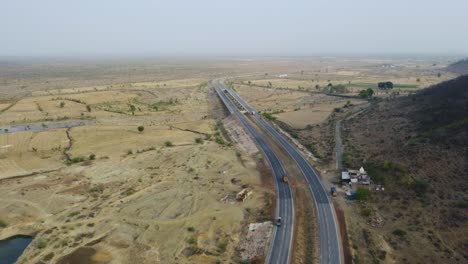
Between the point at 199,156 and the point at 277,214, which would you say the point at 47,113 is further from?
the point at 277,214

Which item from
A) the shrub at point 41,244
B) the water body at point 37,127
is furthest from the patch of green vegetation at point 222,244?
Answer: the water body at point 37,127

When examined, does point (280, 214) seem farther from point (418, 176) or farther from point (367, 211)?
point (418, 176)

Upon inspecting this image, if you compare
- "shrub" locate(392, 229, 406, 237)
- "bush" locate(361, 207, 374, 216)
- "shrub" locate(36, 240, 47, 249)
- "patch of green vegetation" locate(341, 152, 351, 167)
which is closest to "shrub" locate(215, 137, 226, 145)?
"patch of green vegetation" locate(341, 152, 351, 167)

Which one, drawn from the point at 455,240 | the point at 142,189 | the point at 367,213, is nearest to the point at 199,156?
the point at 142,189

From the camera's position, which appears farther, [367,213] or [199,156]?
[199,156]

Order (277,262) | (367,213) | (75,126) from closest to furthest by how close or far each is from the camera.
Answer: (277,262) → (367,213) → (75,126)

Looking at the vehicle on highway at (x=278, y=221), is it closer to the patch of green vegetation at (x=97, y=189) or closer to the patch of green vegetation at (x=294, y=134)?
the patch of green vegetation at (x=97, y=189)
